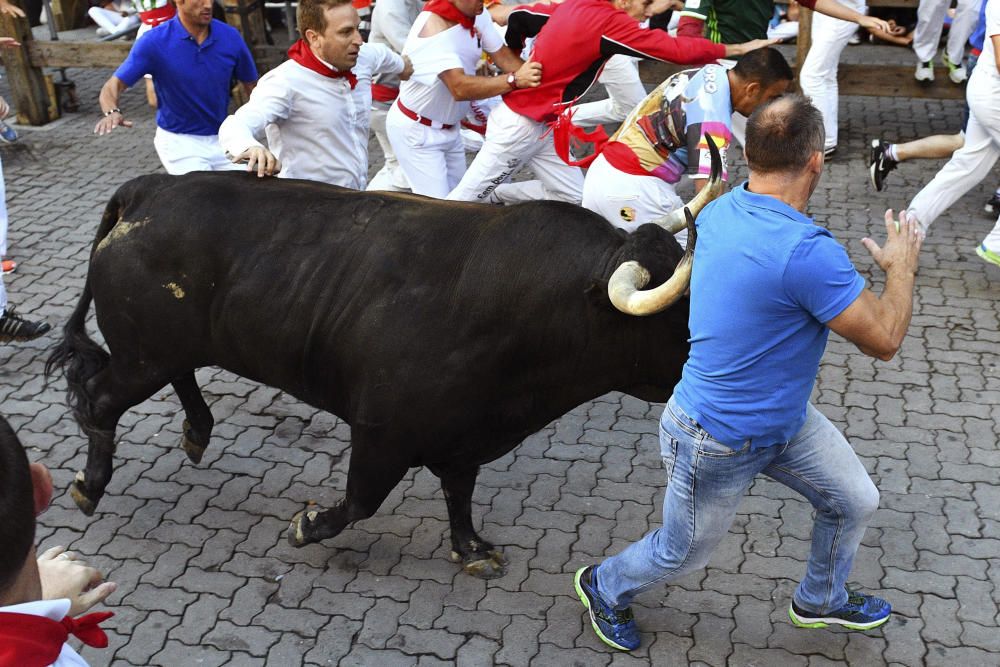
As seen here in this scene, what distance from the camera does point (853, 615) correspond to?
3.78 metres

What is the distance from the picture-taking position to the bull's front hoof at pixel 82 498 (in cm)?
464

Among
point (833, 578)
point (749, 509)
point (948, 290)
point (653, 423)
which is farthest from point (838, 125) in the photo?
point (833, 578)

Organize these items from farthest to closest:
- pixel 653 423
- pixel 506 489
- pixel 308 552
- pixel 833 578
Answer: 1. pixel 653 423
2. pixel 506 489
3. pixel 308 552
4. pixel 833 578

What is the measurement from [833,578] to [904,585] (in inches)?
25.3

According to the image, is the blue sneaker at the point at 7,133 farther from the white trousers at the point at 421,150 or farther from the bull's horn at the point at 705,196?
the bull's horn at the point at 705,196

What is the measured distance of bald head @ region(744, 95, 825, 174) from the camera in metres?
2.97

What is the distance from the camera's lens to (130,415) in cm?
547

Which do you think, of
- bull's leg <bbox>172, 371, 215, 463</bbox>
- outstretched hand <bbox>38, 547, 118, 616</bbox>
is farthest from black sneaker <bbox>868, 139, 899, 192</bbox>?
outstretched hand <bbox>38, 547, 118, 616</bbox>

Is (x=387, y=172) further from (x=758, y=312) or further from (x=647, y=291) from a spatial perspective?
(x=758, y=312)

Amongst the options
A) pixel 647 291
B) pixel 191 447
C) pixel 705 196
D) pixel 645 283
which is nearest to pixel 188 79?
pixel 191 447

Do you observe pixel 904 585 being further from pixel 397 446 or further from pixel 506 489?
pixel 397 446

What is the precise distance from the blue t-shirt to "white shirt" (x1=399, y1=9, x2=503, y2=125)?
3192 millimetres

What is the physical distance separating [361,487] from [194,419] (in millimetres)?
1292

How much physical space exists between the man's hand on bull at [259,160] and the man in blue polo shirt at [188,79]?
1908 mm
